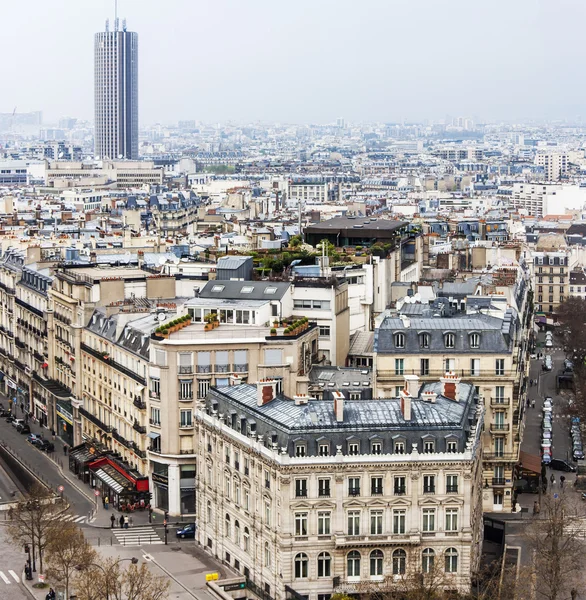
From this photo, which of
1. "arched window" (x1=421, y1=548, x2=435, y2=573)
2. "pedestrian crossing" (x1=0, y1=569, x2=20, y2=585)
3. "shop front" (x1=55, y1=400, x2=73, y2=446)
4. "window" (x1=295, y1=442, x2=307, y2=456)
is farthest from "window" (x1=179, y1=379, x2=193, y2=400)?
"shop front" (x1=55, y1=400, x2=73, y2=446)

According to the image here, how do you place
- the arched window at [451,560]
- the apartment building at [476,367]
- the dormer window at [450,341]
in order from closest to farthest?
the arched window at [451,560]
the apartment building at [476,367]
the dormer window at [450,341]

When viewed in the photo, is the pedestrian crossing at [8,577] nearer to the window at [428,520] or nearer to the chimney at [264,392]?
the chimney at [264,392]

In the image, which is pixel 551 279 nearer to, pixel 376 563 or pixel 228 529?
pixel 228 529

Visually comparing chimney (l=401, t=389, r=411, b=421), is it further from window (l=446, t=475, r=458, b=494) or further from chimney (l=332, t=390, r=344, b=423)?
window (l=446, t=475, r=458, b=494)

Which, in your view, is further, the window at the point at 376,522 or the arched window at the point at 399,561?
the arched window at the point at 399,561

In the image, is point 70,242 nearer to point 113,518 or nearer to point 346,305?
point 346,305

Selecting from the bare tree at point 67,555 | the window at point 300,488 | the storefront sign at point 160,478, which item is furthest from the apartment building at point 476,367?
the bare tree at point 67,555

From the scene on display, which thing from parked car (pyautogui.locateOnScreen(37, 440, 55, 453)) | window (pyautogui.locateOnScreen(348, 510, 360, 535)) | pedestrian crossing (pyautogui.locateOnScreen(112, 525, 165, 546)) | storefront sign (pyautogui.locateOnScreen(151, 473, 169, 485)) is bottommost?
parked car (pyautogui.locateOnScreen(37, 440, 55, 453))
